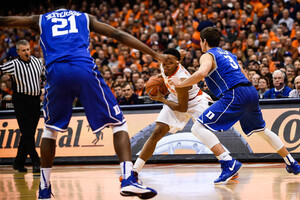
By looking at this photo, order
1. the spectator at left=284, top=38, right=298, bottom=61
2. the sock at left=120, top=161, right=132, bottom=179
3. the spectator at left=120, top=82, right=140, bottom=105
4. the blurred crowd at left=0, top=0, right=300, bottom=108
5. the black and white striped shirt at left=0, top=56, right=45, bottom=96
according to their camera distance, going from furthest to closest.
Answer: the spectator at left=284, top=38, right=298, bottom=61
the blurred crowd at left=0, top=0, right=300, bottom=108
the spectator at left=120, top=82, right=140, bottom=105
the black and white striped shirt at left=0, top=56, right=45, bottom=96
the sock at left=120, top=161, right=132, bottom=179

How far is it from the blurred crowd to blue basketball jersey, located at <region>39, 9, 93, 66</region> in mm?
5794

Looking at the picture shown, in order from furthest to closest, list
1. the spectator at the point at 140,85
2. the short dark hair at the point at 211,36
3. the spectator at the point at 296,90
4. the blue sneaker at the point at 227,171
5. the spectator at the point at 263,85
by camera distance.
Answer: the spectator at the point at 140,85, the spectator at the point at 263,85, the spectator at the point at 296,90, the short dark hair at the point at 211,36, the blue sneaker at the point at 227,171

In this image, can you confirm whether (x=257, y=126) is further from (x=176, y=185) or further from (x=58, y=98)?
(x=58, y=98)

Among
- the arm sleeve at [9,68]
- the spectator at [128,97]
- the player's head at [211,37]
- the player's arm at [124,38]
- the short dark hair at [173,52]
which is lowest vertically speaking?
the spectator at [128,97]

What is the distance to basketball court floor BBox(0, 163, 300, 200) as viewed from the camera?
452 centimetres

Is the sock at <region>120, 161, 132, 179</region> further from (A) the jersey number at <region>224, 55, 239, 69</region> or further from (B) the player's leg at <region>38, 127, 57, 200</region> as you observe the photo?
(A) the jersey number at <region>224, 55, 239, 69</region>

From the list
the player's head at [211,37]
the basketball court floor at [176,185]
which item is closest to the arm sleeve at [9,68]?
the basketball court floor at [176,185]

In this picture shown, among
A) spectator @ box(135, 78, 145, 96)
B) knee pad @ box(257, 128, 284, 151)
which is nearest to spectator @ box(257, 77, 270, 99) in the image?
spectator @ box(135, 78, 145, 96)

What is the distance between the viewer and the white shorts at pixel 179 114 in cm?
605

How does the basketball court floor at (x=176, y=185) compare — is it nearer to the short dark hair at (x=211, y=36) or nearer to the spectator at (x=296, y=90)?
the spectator at (x=296, y=90)

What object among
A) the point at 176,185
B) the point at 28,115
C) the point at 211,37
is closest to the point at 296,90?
the point at 211,37

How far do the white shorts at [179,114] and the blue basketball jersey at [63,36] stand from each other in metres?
2.35

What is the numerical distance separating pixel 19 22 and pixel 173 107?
2691 millimetres

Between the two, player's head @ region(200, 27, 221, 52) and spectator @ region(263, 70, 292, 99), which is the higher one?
player's head @ region(200, 27, 221, 52)
